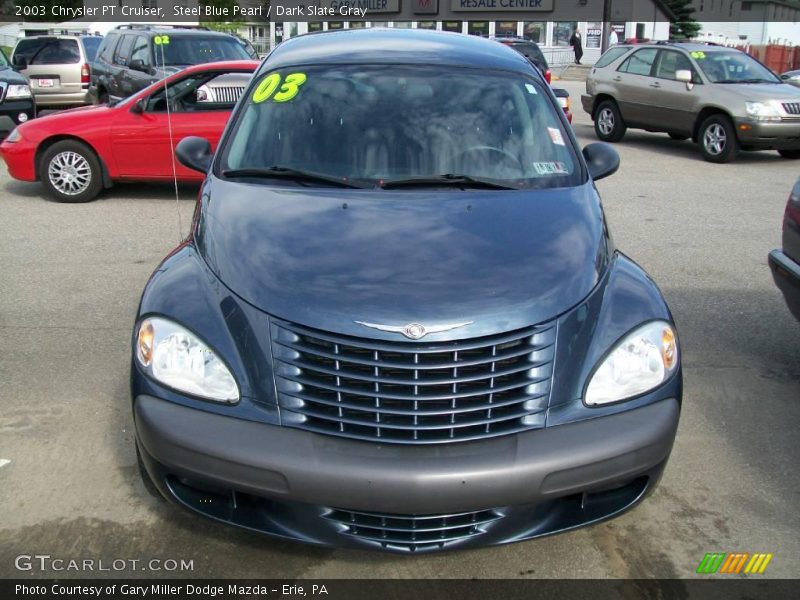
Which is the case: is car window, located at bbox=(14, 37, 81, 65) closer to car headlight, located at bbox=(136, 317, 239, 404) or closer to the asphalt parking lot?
the asphalt parking lot

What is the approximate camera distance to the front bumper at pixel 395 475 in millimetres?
2693

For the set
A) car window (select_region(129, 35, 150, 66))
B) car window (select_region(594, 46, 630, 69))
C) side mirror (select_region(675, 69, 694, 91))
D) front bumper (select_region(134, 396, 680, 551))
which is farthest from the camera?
car window (select_region(594, 46, 630, 69))

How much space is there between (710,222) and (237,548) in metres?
7.22

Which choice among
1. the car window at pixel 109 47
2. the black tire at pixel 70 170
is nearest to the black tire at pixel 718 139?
the black tire at pixel 70 170

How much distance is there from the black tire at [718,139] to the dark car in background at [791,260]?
881 centimetres

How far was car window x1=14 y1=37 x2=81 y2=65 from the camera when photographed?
17.7m

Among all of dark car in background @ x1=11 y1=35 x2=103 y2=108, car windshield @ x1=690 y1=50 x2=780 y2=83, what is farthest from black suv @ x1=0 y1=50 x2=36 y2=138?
car windshield @ x1=690 y1=50 x2=780 y2=83

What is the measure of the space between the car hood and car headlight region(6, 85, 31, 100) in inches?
397

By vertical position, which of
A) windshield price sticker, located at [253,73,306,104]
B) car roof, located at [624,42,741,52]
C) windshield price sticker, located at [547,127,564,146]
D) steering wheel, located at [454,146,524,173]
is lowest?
steering wheel, located at [454,146,524,173]

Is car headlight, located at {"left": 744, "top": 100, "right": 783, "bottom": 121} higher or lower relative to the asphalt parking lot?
higher

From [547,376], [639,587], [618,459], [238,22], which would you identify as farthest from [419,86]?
[238,22]

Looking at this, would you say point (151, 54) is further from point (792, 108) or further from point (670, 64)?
point (792, 108)

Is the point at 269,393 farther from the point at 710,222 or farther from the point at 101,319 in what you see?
the point at 710,222

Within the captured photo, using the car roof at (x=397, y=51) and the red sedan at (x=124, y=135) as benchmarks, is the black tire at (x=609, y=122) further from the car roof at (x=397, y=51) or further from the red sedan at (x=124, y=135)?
the car roof at (x=397, y=51)
